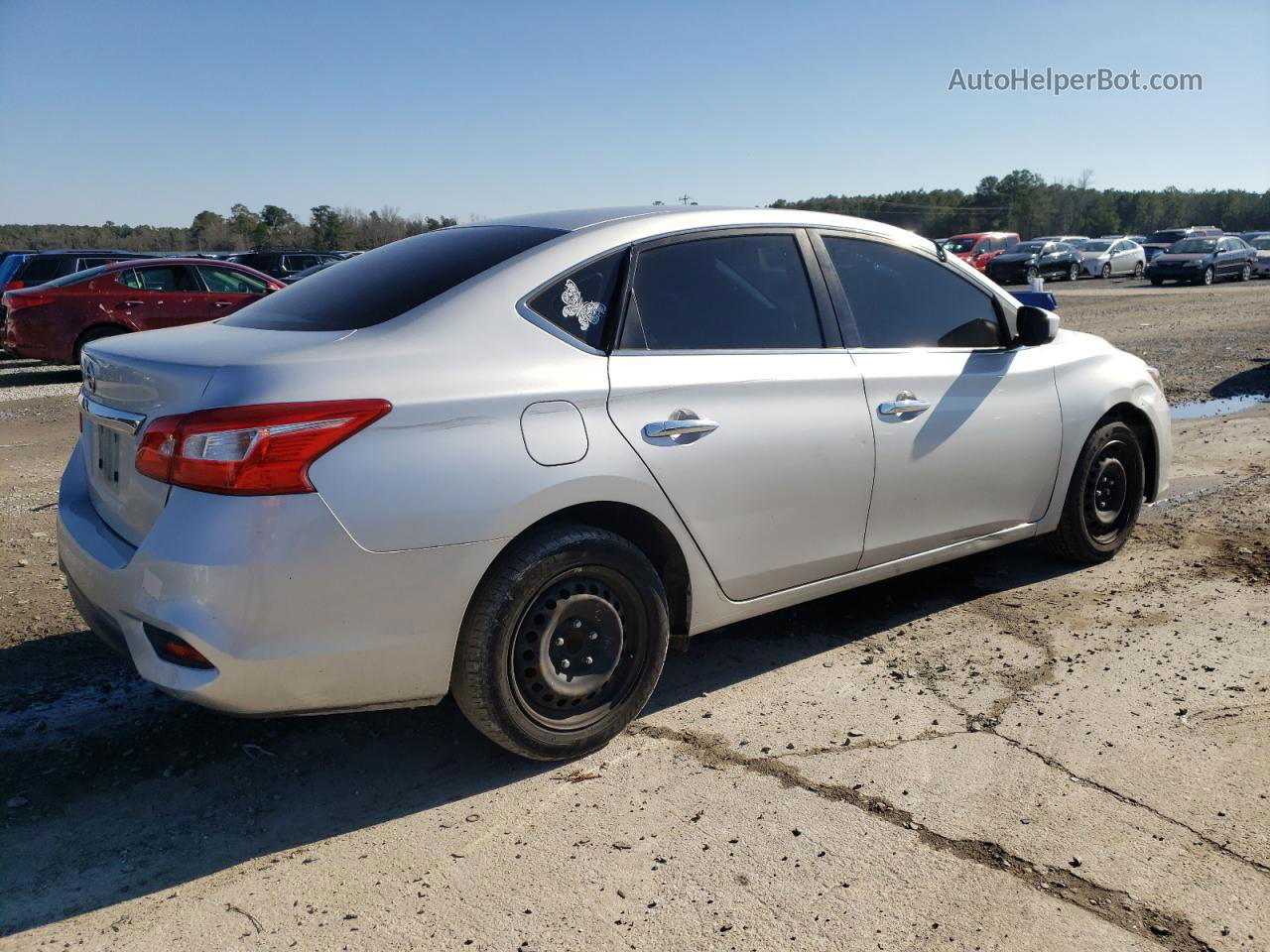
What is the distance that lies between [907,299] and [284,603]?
279 centimetres

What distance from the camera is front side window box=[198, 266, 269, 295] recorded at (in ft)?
50.0

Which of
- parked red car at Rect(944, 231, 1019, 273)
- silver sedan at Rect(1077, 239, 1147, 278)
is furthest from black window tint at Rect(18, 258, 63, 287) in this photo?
silver sedan at Rect(1077, 239, 1147, 278)

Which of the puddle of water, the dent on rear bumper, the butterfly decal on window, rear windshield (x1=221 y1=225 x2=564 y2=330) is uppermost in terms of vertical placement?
rear windshield (x1=221 y1=225 x2=564 y2=330)

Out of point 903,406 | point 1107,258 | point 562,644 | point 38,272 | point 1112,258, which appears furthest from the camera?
point 1112,258

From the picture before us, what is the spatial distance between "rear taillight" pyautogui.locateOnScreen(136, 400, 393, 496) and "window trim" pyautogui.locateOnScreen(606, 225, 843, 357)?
3.24 feet

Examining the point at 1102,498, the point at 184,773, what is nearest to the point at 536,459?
the point at 184,773

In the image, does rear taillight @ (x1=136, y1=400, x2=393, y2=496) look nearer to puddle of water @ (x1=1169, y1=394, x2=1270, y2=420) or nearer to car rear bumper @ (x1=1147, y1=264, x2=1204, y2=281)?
puddle of water @ (x1=1169, y1=394, x2=1270, y2=420)

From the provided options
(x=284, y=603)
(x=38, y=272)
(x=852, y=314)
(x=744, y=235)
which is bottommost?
(x=284, y=603)

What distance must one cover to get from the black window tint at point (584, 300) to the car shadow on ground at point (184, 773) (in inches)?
54.6

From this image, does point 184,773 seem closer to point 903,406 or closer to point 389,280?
point 389,280

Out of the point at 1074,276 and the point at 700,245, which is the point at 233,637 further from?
the point at 1074,276

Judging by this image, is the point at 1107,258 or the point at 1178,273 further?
the point at 1107,258

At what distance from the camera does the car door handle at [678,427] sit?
133 inches

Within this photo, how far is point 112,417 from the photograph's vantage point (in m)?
3.20
